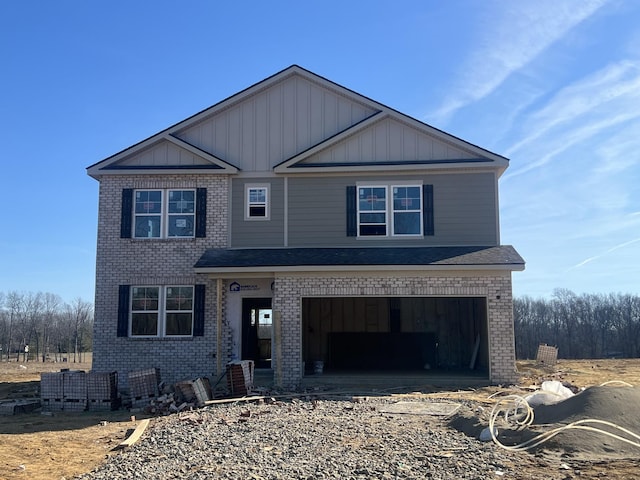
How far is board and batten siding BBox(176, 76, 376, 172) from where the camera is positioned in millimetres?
17812

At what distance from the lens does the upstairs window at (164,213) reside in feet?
56.7

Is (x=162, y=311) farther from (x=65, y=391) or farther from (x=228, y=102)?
(x=228, y=102)

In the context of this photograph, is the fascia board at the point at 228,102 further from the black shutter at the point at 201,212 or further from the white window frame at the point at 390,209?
the white window frame at the point at 390,209

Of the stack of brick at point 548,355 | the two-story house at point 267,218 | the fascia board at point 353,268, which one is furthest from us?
the stack of brick at point 548,355

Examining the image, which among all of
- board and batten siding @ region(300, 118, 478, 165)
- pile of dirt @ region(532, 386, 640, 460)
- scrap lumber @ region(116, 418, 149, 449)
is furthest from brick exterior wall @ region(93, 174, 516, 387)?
pile of dirt @ region(532, 386, 640, 460)

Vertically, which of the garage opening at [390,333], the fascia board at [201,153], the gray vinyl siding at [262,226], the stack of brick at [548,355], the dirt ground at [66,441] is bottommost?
the dirt ground at [66,441]

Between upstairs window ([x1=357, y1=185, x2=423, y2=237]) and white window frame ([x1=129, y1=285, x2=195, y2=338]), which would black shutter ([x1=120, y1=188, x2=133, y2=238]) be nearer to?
white window frame ([x1=129, y1=285, x2=195, y2=338])

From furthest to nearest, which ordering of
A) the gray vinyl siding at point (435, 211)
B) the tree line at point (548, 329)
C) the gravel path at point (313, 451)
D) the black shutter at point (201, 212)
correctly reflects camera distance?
the tree line at point (548, 329) → the black shutter at point (201, 212) → the gray vinyl siding at point (435, 211) → the gravel path at point (313, 451)

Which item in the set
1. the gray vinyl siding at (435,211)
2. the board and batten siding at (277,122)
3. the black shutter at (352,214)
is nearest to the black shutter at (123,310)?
the board and batten siding at (277,122)

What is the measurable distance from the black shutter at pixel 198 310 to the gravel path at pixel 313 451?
531 centimetres

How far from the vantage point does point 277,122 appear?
18016 mm

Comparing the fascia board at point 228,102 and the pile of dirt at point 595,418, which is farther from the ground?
the fascia board at point 228,102

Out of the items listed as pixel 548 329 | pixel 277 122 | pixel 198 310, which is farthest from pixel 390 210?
pixel 548 329

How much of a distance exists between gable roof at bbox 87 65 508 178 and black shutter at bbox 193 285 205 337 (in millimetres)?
3562
